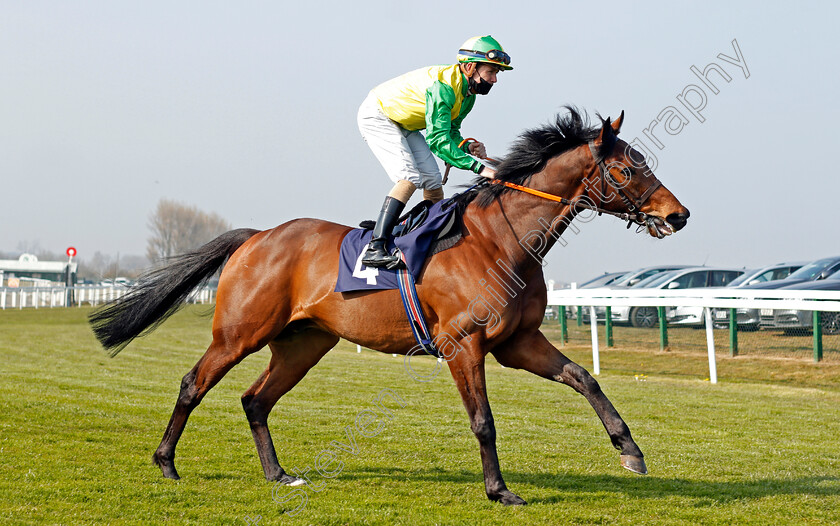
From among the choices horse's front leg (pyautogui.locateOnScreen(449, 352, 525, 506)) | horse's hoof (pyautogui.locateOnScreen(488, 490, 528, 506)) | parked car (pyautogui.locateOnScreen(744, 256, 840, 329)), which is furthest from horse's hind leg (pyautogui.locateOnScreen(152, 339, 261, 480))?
parked car (pyautogui.locateOnScreen(744, 256, 840, 329))

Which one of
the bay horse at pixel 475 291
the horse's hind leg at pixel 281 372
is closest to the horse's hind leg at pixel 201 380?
the bay horse at pixel 475 291

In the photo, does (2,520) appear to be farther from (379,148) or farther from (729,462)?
(729,462)

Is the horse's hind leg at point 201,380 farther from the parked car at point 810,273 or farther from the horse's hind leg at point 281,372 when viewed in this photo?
the parked car at point 810,273

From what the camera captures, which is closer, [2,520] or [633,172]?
[2,520]

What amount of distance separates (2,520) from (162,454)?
1.25 metres

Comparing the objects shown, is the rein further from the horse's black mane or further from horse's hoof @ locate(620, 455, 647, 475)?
horse's hoof @ locate(620, 455, 647, 475)

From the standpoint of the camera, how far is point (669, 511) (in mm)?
4301

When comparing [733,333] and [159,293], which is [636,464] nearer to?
[159,293]

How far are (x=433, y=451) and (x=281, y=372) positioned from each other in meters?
1.36

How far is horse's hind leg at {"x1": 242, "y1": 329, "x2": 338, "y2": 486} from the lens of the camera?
17.5 ft

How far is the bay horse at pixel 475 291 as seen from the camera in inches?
178

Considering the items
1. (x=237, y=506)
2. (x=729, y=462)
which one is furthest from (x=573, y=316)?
(x=237, y=506)

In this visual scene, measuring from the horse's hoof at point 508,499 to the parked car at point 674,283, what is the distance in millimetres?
9103

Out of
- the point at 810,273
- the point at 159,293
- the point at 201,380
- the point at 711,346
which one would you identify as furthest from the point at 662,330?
the point at 201,380
